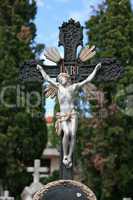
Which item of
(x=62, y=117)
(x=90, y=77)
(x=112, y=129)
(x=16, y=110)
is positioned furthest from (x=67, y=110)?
(x=16, y=110)

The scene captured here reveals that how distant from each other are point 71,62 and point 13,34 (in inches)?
570

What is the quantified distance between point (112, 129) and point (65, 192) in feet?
40.1

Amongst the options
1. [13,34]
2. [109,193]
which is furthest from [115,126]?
[13,34]

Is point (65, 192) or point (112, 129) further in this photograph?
point (112, 129)

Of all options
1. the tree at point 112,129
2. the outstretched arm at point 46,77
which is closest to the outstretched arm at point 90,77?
the outstretched arm at point 46,77

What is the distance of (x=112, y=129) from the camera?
65.9 ft

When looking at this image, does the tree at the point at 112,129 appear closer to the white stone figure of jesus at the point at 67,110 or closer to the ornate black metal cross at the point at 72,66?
the ornate black metal cross at the point at 72,66

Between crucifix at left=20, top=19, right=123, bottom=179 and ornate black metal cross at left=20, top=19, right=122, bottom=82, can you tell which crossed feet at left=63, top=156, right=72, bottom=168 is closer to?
crucifix at left=20, top=19, right=123, bottom=179

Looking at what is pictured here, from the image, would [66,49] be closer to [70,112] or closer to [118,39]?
[70,112]

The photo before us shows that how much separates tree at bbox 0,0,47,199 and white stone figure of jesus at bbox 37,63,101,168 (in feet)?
41.8

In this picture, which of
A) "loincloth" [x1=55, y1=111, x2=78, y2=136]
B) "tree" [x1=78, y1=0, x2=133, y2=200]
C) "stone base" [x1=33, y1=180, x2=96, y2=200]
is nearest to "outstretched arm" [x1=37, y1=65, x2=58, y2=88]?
"loincloth" [x1=55, y1=111, x2=78, y2=136]

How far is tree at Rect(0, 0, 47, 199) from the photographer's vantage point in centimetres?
2186

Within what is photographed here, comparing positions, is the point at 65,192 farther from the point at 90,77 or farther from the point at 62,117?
the point at 90,77

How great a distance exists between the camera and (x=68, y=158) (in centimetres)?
872
